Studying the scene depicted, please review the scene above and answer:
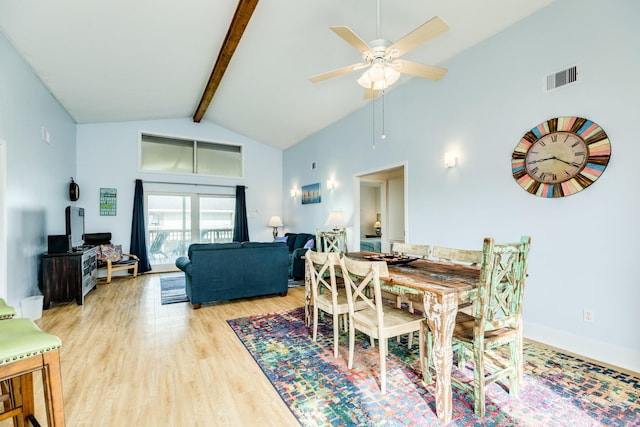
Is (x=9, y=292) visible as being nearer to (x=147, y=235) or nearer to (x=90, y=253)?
(x=90, y=253)

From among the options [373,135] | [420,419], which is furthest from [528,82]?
[420,419]

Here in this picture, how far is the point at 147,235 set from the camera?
6.88m

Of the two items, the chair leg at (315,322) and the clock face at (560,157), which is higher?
the clock face at (560,157)

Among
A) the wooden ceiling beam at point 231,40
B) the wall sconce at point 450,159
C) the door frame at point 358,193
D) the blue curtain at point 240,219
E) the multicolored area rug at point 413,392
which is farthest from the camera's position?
the blue curtain at point 240,219

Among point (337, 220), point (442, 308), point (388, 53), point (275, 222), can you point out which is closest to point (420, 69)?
point (388, 53)

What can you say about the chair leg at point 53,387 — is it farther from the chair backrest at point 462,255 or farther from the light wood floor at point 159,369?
the chair backrest at point 462,255

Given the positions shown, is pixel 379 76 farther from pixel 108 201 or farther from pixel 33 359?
pixel 108 201

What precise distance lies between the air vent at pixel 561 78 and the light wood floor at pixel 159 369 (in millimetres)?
3537

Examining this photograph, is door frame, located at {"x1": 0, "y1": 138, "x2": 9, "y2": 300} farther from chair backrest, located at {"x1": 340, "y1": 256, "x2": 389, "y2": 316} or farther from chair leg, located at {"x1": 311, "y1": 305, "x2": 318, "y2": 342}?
chair backrest, located at {"x1": 340, "y1": 256, "x2": 389, "y2": 316}

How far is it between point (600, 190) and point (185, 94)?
618 cm

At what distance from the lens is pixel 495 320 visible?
1.92m

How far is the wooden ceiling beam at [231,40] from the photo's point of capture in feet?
10.2

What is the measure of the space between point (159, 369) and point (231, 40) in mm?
3634

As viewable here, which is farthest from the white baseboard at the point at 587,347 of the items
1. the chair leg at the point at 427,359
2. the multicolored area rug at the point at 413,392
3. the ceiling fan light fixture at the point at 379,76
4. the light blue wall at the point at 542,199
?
the ceiling fan light fixture at the point at 379,76
